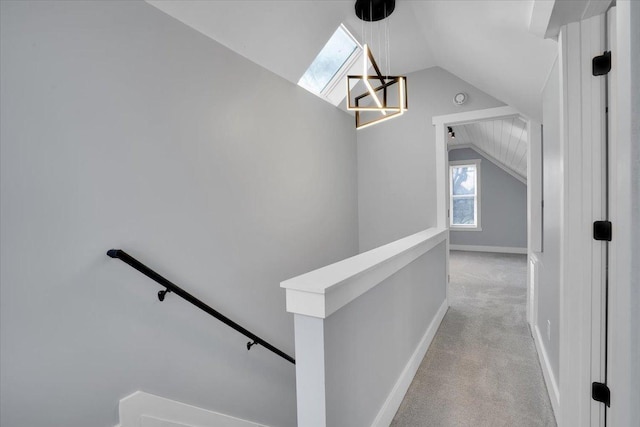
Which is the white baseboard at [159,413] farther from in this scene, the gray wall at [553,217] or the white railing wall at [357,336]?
the gray wall at [553,217]

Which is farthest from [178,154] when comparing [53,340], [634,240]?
[634,240]

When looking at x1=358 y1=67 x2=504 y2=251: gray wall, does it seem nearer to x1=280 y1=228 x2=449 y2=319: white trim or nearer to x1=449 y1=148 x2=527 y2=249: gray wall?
x1=280 y1=228 x2=449 y2=319: white trim

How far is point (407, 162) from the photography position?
12.6 ft

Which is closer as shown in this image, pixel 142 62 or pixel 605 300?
pixel 605 300

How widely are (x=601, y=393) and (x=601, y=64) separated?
1.42 m

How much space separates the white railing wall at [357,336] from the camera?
1.11 m

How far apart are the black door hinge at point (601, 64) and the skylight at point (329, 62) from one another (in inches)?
92.6

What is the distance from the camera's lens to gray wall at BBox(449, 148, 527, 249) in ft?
22.9

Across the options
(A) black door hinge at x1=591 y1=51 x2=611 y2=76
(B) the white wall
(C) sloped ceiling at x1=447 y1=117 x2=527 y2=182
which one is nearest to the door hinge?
(A) black door hinge at x1=591 y1=51 x2=611 y2=76

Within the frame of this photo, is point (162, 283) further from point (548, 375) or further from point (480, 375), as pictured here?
point (548, 375)

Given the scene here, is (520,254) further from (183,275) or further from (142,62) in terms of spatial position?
(142,62)

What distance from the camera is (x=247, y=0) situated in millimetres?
2018

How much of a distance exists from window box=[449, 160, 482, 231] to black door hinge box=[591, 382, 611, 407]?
22.0 ft

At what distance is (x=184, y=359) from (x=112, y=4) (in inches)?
79.4
